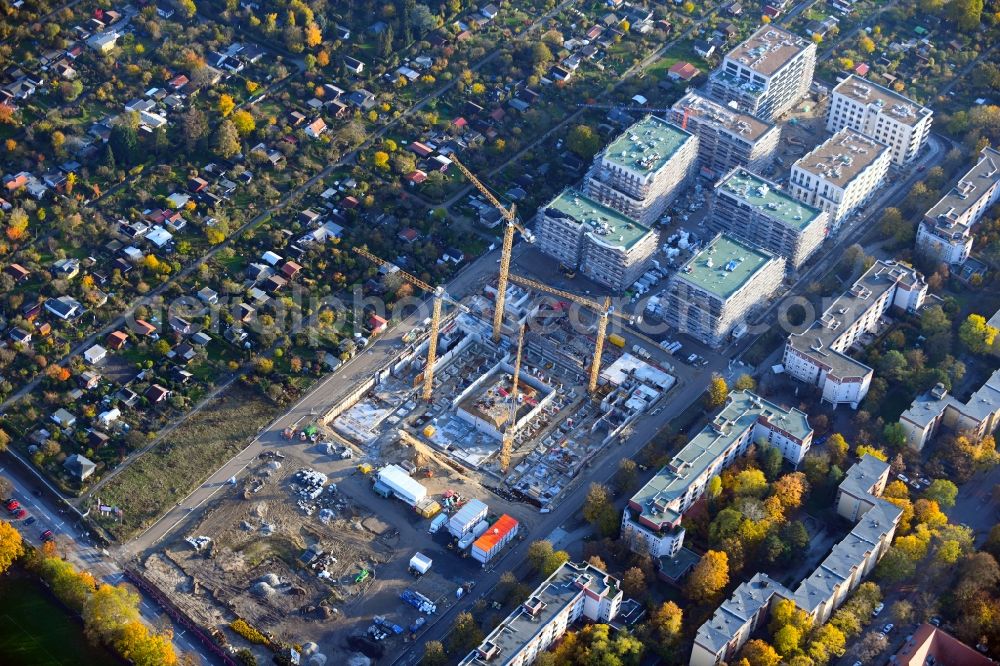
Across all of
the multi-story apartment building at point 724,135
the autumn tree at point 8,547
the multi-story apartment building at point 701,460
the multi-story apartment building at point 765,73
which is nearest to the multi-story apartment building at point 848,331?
the multi-story apartment building at point 701,460

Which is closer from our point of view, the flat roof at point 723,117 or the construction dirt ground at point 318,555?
the construction dirt ground at point 318,555

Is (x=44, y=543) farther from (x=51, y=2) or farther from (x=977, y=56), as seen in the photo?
(x=977, y=56)

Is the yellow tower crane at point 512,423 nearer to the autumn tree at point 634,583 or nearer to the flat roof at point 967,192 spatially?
the autumn tree at point 634,583

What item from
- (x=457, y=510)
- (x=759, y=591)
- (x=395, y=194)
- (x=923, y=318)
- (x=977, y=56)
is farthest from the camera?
(x=977, y=56)

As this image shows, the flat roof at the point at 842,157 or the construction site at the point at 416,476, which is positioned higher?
the flat roof at the point at 842,157

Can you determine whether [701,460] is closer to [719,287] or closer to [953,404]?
[719,287]

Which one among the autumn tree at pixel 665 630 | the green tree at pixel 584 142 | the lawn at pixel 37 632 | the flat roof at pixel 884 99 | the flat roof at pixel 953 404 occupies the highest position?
the flat roof at pixel 884 99

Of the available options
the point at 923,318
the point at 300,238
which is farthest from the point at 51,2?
the point at 923,318
